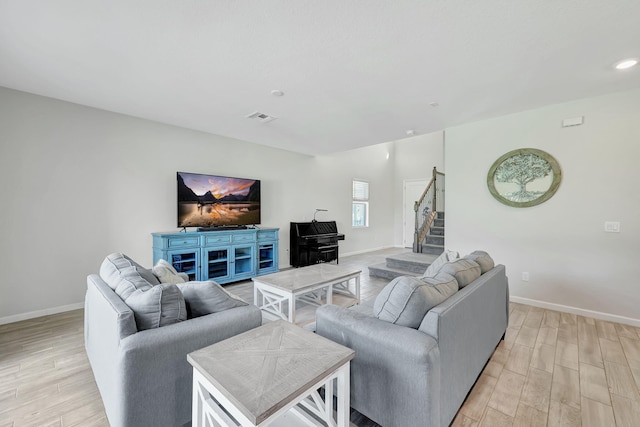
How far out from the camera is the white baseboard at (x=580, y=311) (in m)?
2.93

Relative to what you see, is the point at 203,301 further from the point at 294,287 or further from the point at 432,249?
the point at 432,249

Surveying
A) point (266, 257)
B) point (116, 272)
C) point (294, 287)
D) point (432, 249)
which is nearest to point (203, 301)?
point (116, 272)

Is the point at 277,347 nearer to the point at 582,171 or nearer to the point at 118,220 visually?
the point at 118,220

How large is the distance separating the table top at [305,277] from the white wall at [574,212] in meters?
2.25

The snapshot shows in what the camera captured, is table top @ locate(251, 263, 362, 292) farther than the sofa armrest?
Yes

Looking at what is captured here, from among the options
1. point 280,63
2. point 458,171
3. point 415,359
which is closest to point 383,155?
point 458,171

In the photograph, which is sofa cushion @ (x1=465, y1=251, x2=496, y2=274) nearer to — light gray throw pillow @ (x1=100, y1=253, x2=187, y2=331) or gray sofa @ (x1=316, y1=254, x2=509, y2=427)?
gray sofa @ (x1=316, y1=254, x2=509, y2=427)

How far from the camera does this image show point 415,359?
4.06 ft

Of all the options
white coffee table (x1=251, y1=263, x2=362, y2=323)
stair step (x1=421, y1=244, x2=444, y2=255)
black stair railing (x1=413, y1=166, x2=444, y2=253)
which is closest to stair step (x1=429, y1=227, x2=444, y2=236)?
black stair railing (x1=413, y1=166, x2=444, y2=253)

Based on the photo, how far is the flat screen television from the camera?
4.09 meters

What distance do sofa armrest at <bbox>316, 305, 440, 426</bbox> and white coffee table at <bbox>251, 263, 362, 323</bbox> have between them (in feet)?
3.88

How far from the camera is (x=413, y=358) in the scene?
124cm

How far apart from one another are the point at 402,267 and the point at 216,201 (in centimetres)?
344

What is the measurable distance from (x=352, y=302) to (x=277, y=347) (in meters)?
2.49
